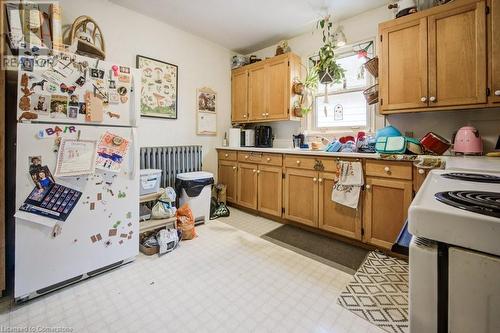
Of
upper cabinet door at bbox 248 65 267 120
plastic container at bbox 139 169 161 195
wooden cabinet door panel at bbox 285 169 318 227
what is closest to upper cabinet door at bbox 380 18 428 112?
wooden cabinet door panel at bbox 285 169 318 227

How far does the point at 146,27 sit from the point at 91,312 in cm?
296

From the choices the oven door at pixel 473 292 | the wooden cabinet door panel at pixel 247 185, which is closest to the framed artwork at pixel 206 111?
the wooden cabinet door panel at pixel 247 185

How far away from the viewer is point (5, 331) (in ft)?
4.12

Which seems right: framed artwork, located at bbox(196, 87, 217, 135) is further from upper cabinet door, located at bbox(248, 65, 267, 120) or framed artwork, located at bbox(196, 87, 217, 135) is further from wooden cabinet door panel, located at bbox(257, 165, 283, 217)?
wooden cabinet door panel, located at bbox(257, 165, 283, 217)

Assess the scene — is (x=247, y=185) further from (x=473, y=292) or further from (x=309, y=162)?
(x=473, y=292)

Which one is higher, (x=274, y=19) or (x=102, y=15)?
(x=274, y=19)

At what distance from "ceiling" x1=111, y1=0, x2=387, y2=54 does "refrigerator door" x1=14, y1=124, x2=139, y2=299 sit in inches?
68.3

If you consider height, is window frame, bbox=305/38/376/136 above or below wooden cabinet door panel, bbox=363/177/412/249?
above

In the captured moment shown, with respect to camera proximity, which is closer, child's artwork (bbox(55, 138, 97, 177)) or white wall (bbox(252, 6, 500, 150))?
child's artwork (bbox(55, 138, 97, 177))

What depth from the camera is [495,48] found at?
1.77 metres

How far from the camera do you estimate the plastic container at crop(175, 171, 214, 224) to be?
9.07 feet

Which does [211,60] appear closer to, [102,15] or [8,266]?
[102,15]

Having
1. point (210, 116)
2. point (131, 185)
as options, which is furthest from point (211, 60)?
point (131, 185)

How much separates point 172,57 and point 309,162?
2267 mm
